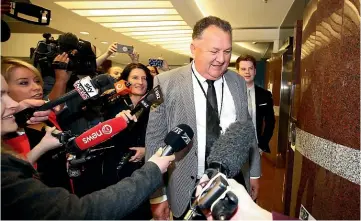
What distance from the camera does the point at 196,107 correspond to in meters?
1.53

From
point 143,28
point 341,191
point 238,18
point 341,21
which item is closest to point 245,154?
Result: point 341,191

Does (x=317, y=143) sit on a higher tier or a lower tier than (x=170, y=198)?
higher

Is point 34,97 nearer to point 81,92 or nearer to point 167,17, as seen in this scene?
point 81,92

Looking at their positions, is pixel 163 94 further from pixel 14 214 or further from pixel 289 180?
pixel 289 180

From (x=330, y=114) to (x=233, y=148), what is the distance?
0.65 metres

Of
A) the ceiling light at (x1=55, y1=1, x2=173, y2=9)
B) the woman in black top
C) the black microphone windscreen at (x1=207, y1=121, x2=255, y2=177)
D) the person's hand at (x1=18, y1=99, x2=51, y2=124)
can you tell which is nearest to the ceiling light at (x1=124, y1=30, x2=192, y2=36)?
the ceiling light at (x1=55, y1=1, x2=173, y2=9)

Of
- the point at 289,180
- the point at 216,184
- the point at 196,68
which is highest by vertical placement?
the point at 196,68

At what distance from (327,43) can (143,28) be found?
572 centimetres

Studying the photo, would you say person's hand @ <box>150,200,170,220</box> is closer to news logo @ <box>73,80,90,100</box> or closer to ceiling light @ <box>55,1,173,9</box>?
news logo @ <box>73,80,90,100</box>

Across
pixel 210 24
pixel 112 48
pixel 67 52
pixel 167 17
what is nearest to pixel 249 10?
pixel 167 17

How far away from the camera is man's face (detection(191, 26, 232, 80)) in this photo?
1476 millimetres

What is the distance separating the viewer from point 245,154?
103 centimetres

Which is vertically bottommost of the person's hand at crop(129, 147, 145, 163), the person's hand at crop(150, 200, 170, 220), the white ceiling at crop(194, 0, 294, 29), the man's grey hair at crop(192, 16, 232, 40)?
the person's hand at crop(150, 200, 170, 220)

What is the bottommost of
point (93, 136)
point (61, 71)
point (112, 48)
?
point (93, 136)
